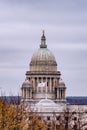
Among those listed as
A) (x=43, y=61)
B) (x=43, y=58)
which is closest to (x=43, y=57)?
(x=43, y=58)

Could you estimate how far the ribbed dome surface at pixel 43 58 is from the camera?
14288 cm

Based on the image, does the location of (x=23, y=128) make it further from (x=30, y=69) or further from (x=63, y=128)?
(x=30, y=69)

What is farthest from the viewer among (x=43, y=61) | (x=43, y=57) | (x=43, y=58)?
(x=43, y=57)

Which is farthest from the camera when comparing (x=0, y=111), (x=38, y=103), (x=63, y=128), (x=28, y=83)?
(x=28, y=83)

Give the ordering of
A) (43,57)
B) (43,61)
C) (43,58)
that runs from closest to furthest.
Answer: (43,61) < (43,58) < (43,57)

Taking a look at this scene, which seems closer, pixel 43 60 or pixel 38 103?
pixel 38 103

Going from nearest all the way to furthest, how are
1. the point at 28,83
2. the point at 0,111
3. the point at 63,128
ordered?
the point at 0,111, the point at 63,128, the point at 28,83

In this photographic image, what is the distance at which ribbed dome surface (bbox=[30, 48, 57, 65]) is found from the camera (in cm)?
14288

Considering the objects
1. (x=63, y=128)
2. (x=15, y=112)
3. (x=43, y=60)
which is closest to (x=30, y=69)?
(x=43, y=60)

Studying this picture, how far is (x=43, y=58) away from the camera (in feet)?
470

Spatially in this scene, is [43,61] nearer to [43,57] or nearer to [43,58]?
[43,58]

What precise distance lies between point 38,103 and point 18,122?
7537 cm

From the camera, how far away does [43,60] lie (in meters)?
143

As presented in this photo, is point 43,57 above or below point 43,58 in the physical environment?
above
